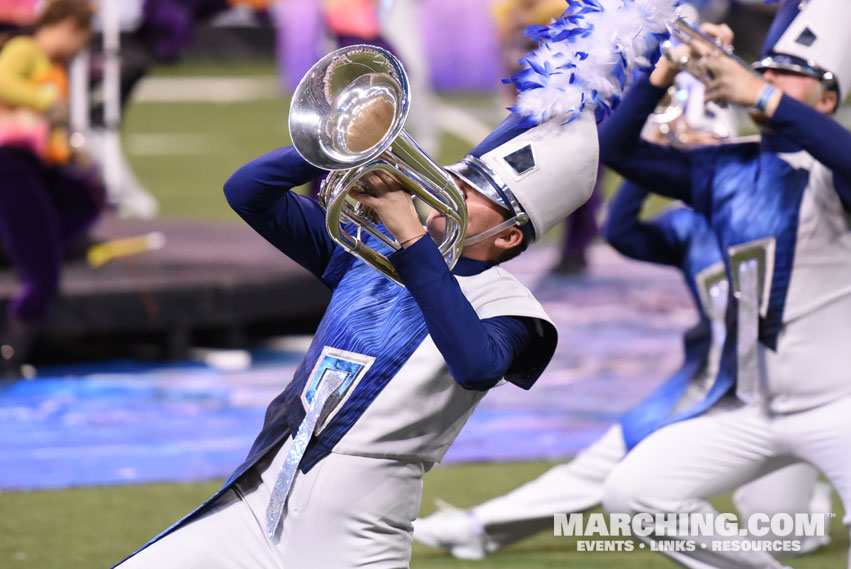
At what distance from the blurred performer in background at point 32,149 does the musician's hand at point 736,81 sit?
174 inches

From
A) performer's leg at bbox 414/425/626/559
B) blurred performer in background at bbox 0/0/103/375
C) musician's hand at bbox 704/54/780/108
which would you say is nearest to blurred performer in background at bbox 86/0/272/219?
blurred performer in background at bbox 0/0/103/375

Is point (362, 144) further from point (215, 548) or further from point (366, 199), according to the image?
point (215, 548)

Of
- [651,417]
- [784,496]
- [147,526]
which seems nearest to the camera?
[651,417]

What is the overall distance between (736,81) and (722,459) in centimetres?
110

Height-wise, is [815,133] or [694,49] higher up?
[694,49]

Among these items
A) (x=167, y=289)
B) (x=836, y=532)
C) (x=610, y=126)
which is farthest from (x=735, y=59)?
(x=167, y=289)

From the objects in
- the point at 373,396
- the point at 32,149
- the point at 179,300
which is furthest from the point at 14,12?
the point at 373,396

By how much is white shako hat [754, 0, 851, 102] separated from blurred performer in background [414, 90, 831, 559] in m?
0.52

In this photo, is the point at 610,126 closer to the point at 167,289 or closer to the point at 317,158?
the point at 317,158

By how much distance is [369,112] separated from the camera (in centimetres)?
279

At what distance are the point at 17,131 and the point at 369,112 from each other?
4.93 metres

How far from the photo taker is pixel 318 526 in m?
2.97

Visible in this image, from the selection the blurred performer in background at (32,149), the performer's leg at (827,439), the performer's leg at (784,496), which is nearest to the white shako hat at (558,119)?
the performer's leg at (827,439)

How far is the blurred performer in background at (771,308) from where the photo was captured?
3.97 meters
